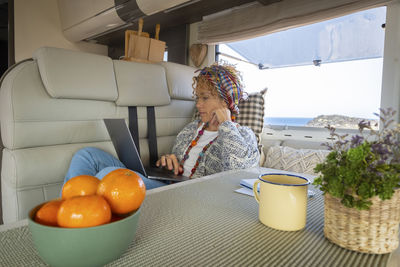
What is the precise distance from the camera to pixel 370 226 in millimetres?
423

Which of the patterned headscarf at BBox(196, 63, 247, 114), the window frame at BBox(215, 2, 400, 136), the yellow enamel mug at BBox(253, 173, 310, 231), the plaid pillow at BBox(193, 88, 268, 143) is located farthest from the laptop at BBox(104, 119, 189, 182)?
the window frame at BBox(215, 2, 400, 136)

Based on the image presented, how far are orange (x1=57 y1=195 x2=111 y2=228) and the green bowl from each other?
0.01 m

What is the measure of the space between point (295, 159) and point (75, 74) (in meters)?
1.48

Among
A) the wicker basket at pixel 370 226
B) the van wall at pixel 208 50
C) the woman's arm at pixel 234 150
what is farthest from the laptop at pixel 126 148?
the van wall at pixel 208 50

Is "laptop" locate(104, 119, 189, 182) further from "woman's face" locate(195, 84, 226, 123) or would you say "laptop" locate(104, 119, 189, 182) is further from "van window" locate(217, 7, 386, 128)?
"van window" locate(217, 7, 386, 128)

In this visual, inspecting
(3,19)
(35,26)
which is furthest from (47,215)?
(3,19)

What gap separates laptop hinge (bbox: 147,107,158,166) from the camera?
1.95 meters

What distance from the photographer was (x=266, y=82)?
2.58 meters

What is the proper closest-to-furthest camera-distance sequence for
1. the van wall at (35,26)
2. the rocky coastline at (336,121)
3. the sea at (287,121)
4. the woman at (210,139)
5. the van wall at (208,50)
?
the woman at (210,139) → the rocky coastline at (336,121) → the sea at (287,121) → the van wall at (208,50) → the van wall at (35,26)

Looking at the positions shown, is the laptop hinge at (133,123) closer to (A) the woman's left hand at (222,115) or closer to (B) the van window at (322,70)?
(A) the woman's left hand at (222,115)

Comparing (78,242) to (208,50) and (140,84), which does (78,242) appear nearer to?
(140,84)

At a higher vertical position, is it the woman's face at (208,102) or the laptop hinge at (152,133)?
the woman's face at (208,102)

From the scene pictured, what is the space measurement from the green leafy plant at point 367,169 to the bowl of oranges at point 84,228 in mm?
341

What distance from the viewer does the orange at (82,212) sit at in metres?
0.34
